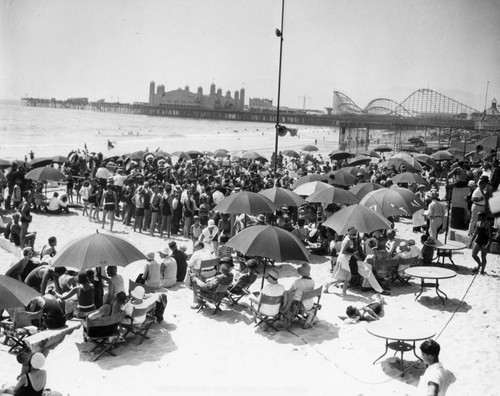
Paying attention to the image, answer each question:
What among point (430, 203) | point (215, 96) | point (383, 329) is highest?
point (215, 96)

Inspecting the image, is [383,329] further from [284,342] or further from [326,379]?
[284,342]

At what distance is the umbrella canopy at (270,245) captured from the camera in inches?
291

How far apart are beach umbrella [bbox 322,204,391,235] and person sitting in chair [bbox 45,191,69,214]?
9.64m

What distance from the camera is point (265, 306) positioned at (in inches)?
279

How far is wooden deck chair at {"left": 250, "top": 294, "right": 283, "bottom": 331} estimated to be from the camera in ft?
23.2

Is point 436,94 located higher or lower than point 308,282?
higher

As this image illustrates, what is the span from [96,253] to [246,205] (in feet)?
12.7

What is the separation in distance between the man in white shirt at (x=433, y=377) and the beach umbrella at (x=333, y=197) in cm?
708

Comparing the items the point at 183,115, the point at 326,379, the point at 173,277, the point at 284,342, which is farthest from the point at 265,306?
the point at 183,115

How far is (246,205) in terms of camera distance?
994 centimetres

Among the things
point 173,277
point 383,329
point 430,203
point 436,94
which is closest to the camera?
point 383,329

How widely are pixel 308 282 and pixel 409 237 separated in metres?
7.01

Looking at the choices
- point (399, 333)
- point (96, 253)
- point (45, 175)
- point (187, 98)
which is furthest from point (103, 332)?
point (187, 98)

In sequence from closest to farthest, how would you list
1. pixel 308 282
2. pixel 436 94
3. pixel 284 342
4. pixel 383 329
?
pixel 383 329 → pixel 284 342 → pixel 308 282 → pixel 436 94
